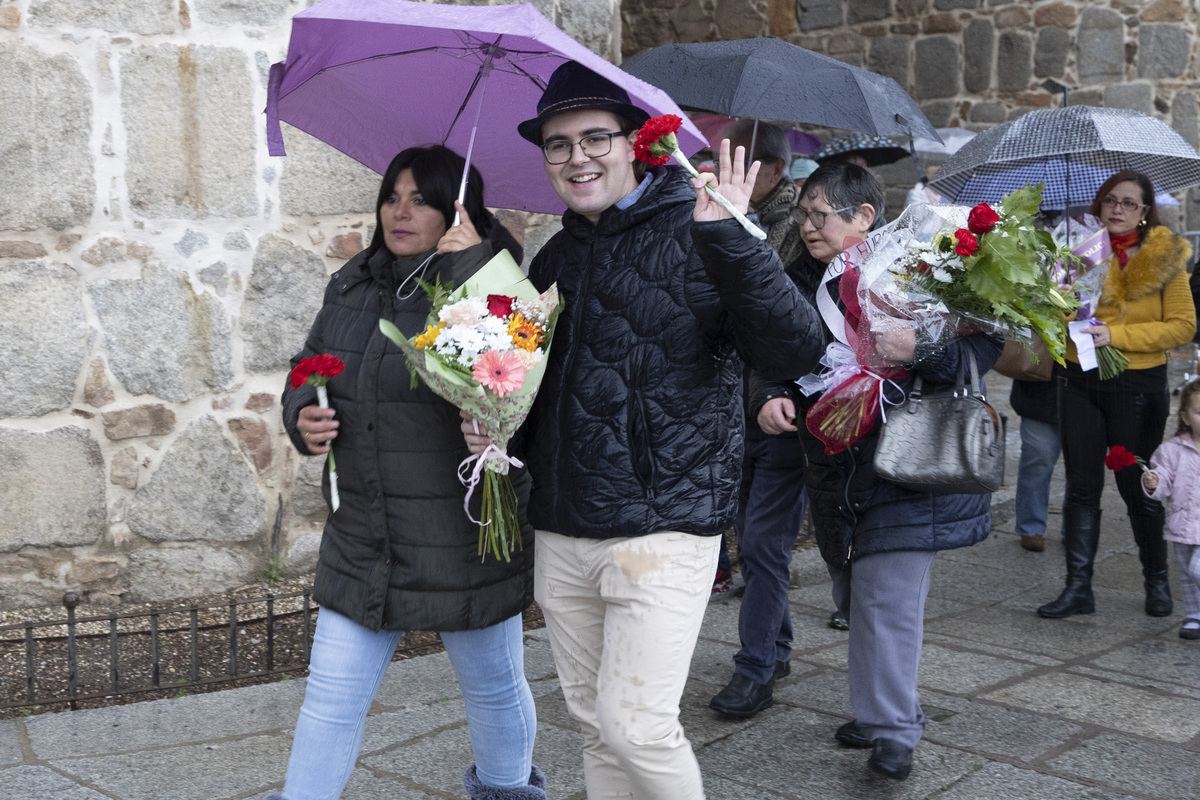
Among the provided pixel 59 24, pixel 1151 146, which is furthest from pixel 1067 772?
pixel 59 24

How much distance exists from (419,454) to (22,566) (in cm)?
277

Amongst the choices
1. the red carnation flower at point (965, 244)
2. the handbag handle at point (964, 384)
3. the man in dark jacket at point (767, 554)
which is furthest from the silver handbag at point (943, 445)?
the man in dark jacket at point (767, 554)

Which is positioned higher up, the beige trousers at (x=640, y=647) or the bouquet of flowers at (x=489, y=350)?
the bouquet of flowers at (x=489, y=350)

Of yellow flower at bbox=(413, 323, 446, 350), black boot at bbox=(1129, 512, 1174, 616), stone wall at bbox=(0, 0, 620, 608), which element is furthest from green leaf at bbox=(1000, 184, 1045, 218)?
stone wall at bbox=(0, 0, 620, 608)

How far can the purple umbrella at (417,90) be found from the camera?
9.89ft

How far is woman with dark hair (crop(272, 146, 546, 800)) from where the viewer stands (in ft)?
9.36

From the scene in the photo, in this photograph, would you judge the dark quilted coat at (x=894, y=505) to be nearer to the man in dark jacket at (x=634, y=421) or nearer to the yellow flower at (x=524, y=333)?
the man in dark jacket at (x=634, y=421)

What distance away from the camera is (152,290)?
4953 millimetres

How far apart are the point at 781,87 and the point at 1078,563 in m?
2.48

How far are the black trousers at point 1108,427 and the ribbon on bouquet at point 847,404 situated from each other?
226cm

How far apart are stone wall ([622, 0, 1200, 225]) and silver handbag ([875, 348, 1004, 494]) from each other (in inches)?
348

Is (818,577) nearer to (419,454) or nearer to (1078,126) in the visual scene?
(1078,126)

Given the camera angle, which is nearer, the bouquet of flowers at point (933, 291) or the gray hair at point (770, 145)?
the bouquet of flowers at point (933, 291)

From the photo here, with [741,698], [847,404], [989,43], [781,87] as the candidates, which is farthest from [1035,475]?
[989,43]
